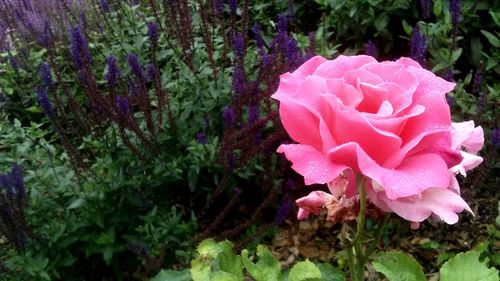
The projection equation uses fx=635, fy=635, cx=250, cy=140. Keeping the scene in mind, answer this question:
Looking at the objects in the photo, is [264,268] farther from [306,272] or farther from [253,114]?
[253,114]

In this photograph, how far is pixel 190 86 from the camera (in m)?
2.60

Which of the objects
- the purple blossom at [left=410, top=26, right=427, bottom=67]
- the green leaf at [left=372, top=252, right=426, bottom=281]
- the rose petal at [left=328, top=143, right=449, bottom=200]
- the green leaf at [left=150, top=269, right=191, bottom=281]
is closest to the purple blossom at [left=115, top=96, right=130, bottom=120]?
the green leaf at [left=150, top=269, right=191, bottom=281]

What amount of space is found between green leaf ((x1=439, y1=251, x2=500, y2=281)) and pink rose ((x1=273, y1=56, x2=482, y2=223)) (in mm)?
181

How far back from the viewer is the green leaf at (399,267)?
95cm

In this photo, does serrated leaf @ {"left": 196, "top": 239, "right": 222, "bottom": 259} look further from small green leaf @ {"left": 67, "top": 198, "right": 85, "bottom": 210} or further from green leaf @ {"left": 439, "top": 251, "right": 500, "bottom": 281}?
small green leaf @ {"left": 67, "top": 198, "right": 85, "bottom": 210}

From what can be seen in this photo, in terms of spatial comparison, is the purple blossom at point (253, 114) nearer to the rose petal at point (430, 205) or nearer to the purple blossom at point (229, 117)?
the purple blossom at point (229, 117)

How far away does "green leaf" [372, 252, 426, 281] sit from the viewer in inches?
37.2

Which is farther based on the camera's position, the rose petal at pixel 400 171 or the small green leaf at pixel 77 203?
the small green leaf at pixel 77 203

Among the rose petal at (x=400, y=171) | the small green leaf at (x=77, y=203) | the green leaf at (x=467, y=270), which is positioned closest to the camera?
the rose petal at (x=400, y=171)

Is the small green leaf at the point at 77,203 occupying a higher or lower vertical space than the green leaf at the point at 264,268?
lower

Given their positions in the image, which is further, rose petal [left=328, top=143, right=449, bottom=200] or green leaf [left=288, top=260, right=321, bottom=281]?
green leaf [left=288, top=260, right=321, bottom=281]

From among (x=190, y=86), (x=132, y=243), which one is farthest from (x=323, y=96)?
(x=190, y=86)

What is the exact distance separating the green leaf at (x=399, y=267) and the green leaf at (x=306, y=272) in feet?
0.38

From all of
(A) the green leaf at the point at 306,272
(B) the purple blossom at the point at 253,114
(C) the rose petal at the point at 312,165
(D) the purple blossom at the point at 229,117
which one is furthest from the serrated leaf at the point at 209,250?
(B) the purple blossom at the point at 253,114
